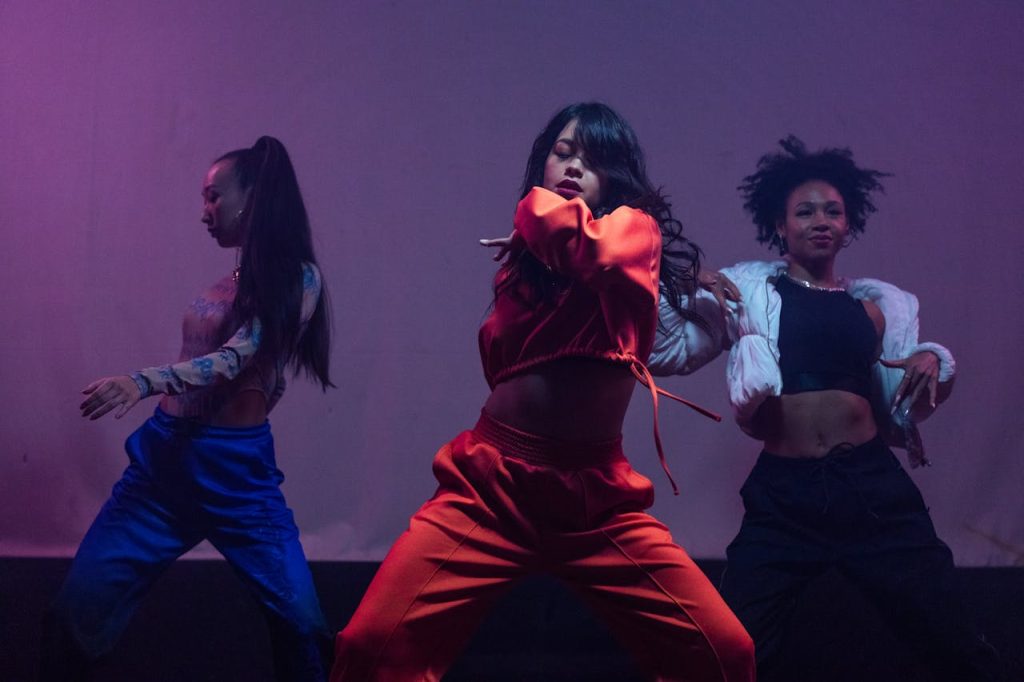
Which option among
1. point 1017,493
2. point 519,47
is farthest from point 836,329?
point 519,47

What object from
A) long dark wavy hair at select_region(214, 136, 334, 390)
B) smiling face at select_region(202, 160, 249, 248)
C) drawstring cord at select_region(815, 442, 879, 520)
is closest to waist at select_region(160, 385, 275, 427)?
long dark wavy hair at select_region(214, 136, 334, 390)

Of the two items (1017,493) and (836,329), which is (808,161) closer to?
(836,329)

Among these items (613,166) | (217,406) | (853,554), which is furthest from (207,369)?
(853,554)

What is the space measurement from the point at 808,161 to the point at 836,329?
682mm

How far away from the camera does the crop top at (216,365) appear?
7.59ft

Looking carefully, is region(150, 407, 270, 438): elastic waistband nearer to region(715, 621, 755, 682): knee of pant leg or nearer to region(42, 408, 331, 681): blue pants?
region(42, 408, 331, 681): blue pants

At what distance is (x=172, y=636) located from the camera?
2953 mm

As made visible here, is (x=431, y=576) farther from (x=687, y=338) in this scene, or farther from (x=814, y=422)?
(x=814, y=422)

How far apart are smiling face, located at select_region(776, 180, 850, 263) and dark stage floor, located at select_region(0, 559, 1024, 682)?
46.5 inches

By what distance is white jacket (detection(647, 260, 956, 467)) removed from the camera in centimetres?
261

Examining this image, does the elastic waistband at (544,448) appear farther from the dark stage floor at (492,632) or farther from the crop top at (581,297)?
the dark stage floor at (492,632)

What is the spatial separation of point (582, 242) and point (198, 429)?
1241 mm

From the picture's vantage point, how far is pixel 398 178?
10.7 feet

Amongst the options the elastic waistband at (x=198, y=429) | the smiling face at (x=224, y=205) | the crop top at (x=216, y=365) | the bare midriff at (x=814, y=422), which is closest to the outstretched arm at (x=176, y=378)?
the crop top at (x=216, y=365)
